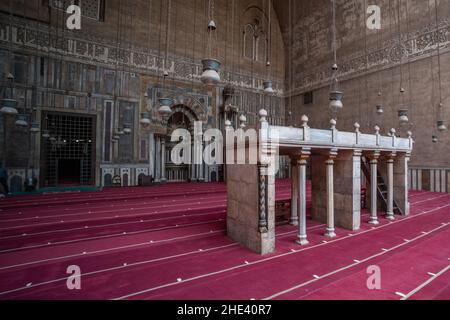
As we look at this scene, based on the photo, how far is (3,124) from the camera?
9031 millimetres

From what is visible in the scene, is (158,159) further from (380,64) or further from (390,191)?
(380,64)

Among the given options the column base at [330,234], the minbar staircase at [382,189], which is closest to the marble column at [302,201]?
the column base at [330,234]

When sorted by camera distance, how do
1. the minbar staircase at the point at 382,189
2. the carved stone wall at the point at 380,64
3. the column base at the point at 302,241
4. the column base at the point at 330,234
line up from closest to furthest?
the column base at the point at 302,241 → the column base at the point at 330,234 → the minbar staircase at the point at 382,189 → the carved stone wall at the point at 380,64

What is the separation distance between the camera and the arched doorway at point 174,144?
1292cm

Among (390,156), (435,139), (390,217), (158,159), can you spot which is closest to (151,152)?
(158,159)

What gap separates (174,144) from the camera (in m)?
13.1

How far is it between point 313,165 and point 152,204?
14.1 feet

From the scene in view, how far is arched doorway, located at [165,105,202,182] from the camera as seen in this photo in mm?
12922

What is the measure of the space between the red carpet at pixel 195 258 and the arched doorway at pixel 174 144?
6908 millimetres

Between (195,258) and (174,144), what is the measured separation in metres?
9.91

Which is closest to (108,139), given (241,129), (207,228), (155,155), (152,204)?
(155,155)

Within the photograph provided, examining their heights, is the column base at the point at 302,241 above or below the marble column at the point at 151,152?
below

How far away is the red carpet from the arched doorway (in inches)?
272

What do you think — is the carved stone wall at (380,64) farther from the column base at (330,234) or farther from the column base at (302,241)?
the column base at (302,241)
